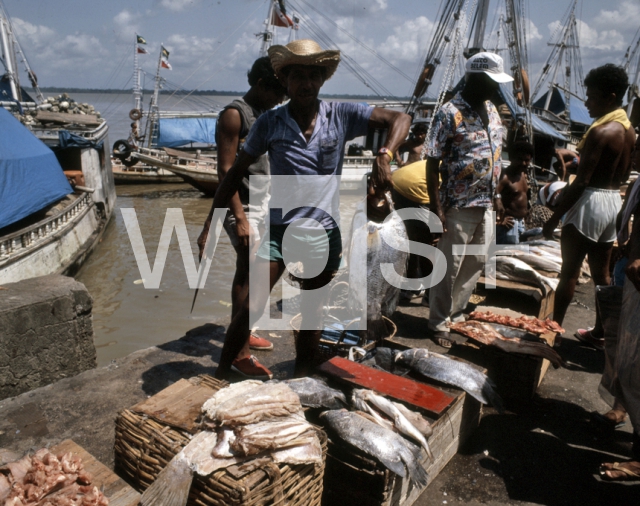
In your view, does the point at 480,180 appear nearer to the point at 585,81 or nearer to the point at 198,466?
the point at 585,81

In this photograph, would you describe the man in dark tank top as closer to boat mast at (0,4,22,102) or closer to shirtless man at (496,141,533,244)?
shirtless man at (496,141,533,244)

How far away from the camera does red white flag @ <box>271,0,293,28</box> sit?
1026 inches

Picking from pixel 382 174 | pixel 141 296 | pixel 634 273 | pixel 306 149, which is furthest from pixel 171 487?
pixel 141 296

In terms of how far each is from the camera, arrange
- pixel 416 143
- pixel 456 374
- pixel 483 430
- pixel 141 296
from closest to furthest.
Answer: pixel 456 374, pixel 483 430, pixel 416 143, pixel 141 296

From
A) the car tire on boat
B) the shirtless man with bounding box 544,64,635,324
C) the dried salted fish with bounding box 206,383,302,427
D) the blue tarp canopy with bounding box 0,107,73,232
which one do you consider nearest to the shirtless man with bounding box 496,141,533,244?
the shirtless man with bounding box 544,64,635,324

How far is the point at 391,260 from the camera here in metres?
4.07

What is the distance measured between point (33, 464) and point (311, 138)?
6.46 ft

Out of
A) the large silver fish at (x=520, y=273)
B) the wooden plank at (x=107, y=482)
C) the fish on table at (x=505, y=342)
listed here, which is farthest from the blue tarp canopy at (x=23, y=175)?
the fish on table at (x=505, y=342)

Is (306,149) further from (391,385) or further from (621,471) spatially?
(621,471)

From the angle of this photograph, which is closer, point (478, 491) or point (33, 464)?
point (33, 464)

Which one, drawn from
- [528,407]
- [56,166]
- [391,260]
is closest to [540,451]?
[528,407]

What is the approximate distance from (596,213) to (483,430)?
78.4 inches

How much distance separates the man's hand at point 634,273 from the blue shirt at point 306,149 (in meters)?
1.58

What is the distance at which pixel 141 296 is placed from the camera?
9.48m
